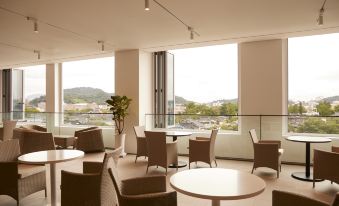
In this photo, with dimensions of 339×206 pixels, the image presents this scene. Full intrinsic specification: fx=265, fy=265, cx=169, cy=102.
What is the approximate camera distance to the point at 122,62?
26.7ft

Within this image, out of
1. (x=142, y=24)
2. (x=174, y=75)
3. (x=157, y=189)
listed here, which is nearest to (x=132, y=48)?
(x=174, y=75)

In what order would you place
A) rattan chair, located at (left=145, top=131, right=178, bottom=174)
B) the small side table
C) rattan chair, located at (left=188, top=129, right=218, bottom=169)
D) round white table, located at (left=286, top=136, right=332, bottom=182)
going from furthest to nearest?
the small side table, rattan chair, located at (left=188, top=129, right=218, bottom=169), rattan chair, located at (left=145, top=131, right=178, bottom=174), round white table, located at (left=286, top=136, right=332, bottom=182)

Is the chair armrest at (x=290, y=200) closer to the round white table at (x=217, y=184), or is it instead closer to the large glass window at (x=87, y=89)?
the round white table at (x=217, y=184)

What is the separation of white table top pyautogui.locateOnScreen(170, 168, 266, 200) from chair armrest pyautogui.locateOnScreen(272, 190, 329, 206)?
5.5 inches

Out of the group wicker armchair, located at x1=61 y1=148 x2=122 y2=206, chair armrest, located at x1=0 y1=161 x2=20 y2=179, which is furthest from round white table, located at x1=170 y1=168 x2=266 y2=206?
chair armrest, located at x1=0 y1=161 x2=20 y2=179

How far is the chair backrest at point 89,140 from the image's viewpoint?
25.1ft

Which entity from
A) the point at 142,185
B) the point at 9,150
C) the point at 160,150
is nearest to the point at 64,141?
the point at 9,150

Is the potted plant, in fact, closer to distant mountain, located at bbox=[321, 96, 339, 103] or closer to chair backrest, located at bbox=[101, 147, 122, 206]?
chair backrest, located at bbox=[101, 147, 122, 206]

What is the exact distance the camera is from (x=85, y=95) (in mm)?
10391

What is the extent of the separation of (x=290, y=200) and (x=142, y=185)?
55.0 inches

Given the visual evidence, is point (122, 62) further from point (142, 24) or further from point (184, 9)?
point (184, 9)

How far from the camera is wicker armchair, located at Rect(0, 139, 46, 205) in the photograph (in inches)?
142

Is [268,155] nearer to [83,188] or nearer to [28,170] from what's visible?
[83,188]

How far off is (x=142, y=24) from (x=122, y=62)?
283cm
